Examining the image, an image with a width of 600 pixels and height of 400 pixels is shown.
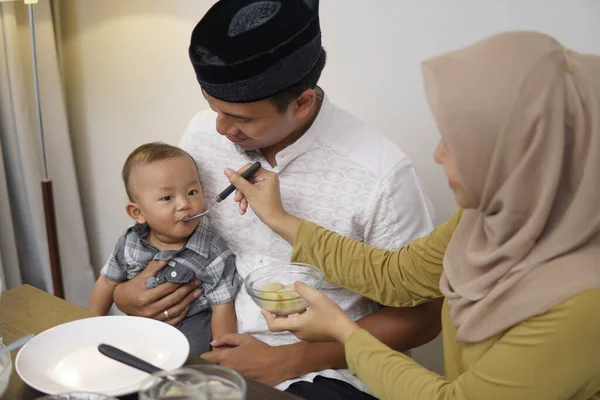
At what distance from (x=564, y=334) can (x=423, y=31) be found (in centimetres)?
115

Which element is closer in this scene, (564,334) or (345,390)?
(564,334)

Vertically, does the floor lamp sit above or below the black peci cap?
below

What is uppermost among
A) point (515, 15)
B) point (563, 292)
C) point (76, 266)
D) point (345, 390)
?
point (515, 15)

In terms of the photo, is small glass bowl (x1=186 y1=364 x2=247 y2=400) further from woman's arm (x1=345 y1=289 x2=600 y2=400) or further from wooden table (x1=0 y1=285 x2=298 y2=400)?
woman's arm (x1=345 y1=289 x2=600 y2=400)

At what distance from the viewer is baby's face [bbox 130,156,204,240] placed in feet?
5.68

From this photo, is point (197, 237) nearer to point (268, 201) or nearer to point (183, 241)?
point (183, 241)

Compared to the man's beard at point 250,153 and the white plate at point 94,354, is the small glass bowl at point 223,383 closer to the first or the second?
the white plate at point 94,354

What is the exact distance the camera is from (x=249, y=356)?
1543 millimetres

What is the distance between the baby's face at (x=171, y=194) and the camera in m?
1.73

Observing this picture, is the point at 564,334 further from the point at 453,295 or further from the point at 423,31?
the point at 423,31

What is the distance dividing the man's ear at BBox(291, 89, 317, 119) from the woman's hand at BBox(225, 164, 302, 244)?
170mm

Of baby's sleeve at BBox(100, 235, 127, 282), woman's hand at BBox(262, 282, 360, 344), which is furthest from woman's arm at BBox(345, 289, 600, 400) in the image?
baby's sleeve at BBox(100, 235, 127, 282)

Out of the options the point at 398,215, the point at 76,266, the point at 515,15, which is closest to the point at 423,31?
the point at 515,15

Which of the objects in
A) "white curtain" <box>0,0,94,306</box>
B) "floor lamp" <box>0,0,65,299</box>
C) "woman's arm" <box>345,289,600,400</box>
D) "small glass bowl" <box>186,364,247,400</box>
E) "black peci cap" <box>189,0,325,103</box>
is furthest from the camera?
"white curtain" <box>0,0,94,306</box>
